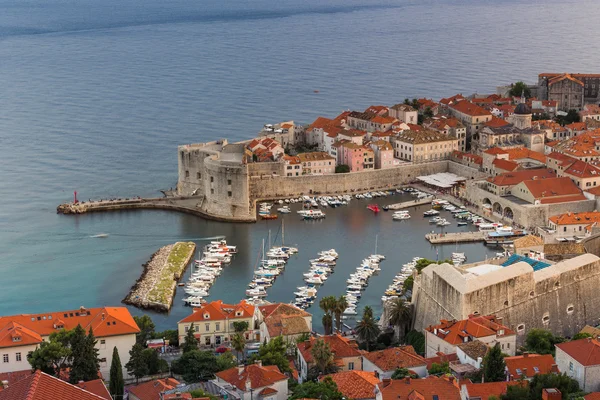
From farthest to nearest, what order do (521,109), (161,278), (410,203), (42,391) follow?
(521,109), (410,203), (161,278), (42,391)

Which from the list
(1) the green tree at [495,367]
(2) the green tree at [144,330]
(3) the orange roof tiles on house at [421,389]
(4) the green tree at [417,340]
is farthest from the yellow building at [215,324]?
(3) the orange roof tiles on house at [421,389]

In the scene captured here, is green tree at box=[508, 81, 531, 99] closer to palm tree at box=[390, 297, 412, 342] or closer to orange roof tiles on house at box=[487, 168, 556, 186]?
orange roof tiles on house at box=[487, 168, 556, 186]

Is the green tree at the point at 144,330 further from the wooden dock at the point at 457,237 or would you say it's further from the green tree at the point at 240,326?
the wooden dock at the point at 457,237

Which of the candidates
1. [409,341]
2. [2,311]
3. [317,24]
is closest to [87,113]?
[2,311]

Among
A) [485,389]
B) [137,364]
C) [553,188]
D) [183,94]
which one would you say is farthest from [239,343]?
[183,94]

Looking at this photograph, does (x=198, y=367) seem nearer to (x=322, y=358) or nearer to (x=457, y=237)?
(x=322, y=358)

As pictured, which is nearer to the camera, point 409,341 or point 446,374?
point 446,374

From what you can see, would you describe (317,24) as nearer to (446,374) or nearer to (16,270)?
(16,270)
